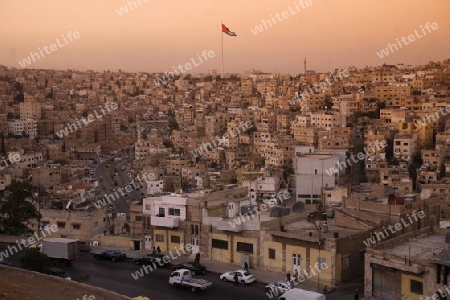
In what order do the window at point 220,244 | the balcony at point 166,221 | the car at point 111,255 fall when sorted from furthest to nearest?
the balcony at point 166,221, the car at point 111,255, the window at point 220,244

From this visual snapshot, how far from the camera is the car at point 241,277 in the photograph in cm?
902

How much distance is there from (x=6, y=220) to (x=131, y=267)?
12.1 feet

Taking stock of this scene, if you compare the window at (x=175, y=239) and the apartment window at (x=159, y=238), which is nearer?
the window at (x=175, y=239)

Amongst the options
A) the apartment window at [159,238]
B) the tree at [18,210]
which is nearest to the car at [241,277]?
the apartment window at [159,238]

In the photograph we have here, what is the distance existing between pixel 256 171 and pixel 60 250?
15256 mm

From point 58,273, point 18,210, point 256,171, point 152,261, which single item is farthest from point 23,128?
point 58,273

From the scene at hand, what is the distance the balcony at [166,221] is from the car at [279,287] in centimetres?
239

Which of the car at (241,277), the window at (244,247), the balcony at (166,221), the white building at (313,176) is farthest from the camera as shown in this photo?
the white building at (313,176)

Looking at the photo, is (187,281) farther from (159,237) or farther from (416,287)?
Answer: (416,287)

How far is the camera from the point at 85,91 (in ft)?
221

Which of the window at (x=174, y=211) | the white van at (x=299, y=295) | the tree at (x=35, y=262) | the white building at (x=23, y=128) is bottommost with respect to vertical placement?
the white van at (x=299, y=295)

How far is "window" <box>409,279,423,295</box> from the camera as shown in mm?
7855

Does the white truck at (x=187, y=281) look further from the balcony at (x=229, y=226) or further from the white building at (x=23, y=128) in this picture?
the white building at (x=23, y=128)

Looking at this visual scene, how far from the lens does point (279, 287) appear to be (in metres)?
8.55
